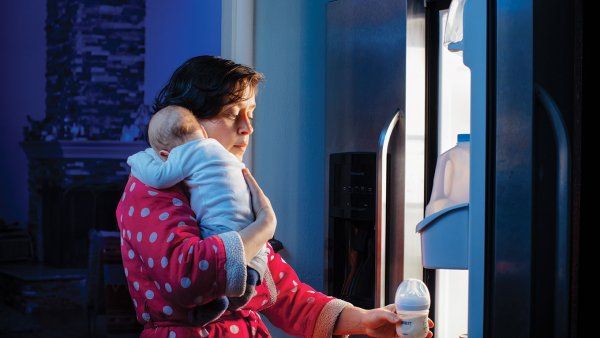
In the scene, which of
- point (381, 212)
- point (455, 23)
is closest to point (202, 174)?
point (455, 23)

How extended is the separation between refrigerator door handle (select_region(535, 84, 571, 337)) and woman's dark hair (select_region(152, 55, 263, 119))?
0.64 m

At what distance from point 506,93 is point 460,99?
0.91 meters

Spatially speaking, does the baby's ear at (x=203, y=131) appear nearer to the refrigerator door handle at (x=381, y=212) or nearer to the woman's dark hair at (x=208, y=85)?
the woman's dark hair at (x=208, y=85)

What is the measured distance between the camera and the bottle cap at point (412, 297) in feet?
5.54

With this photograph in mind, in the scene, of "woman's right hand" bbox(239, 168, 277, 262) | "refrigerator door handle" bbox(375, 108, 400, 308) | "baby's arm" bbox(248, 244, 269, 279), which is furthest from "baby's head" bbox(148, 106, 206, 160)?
"refrigerator door handle" bbox(375, 108, 400, 308)

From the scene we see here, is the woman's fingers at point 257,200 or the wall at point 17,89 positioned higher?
the wall at point 17,89

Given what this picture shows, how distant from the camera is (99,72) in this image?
4.41 meters

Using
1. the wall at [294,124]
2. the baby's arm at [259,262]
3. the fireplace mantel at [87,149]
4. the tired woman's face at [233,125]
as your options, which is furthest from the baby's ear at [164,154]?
the fireplace mantel at [87,149]

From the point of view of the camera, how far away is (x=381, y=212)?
232cm

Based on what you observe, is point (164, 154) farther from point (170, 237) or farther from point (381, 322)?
point (381, 322)

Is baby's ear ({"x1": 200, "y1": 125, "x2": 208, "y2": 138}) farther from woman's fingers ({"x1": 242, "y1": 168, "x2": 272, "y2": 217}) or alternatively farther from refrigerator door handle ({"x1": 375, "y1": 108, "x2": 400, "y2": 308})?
refrigerator door handle ({"x1": 375, "y1": 108, "x2": 400, "y2": 308})

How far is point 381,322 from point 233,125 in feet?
1.85

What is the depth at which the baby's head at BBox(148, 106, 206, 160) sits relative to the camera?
5.08 feet

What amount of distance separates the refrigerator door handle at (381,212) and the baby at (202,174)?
0.79m
